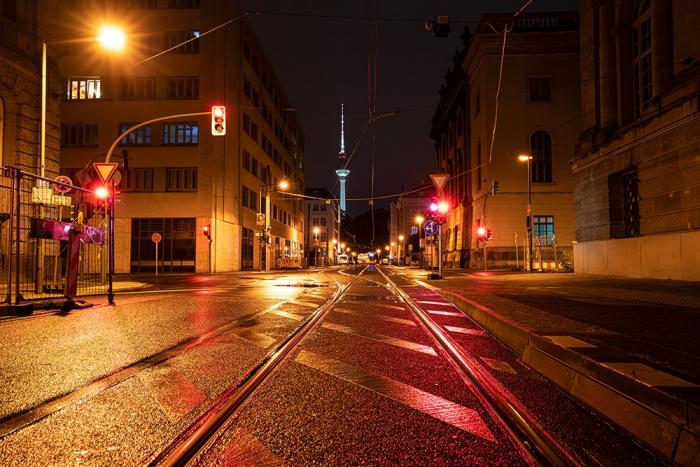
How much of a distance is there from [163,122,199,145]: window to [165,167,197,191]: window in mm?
2034

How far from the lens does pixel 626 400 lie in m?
3.36

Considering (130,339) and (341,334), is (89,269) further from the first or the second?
(341,334)

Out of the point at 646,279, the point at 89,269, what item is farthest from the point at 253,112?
the point at 646,279

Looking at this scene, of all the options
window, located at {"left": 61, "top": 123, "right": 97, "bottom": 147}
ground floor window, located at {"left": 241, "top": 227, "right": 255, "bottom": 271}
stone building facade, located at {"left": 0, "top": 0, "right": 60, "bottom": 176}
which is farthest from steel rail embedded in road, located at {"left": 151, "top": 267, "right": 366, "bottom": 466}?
ground floor window, located at {"left": 241, "top": 227, "right": 255, "bottom": 271}

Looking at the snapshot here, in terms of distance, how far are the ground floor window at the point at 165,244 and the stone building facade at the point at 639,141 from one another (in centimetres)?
2574

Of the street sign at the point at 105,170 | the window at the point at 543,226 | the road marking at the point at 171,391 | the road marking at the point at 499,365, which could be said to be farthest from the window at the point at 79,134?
the road marking at the point at 499,365

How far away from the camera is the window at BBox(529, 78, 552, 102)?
35844 millimetres

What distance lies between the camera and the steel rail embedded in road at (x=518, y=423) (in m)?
2.80

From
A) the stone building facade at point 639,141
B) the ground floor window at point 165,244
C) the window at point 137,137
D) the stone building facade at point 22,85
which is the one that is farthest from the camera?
the window at point 137,137

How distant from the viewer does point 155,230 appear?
3603 centimetres

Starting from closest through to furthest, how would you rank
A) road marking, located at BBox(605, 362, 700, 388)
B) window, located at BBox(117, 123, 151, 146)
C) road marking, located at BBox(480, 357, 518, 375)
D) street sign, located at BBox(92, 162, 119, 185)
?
1. road marking, located at BBox(605, 362, 700, 388)
2. road marking, located at BBox(480, 357, 518, 375)
3. street sign, located at BBox(92, 162, 119, 185)
4. window, located at BBox(117, 123, 151, 146)

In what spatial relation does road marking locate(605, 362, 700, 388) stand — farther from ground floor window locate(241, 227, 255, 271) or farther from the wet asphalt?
ground floor window locate(241, 227, 255, 271)

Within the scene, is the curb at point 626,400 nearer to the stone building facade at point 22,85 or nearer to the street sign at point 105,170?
the street sign at point 105,170

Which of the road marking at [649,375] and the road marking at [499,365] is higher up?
the road marking at [649,375]
